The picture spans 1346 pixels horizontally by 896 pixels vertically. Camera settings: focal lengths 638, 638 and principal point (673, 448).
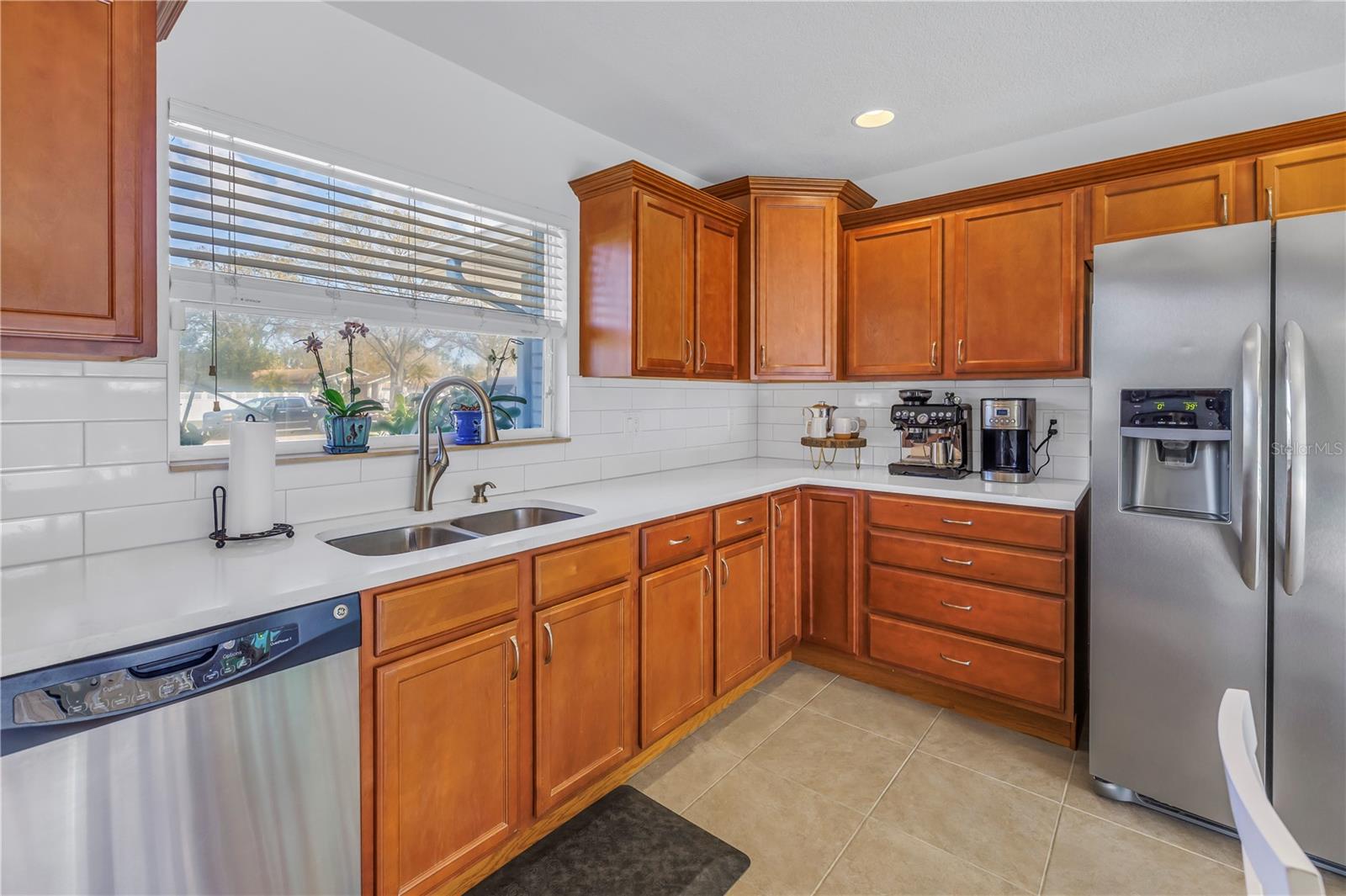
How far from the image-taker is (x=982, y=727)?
8.58 feet

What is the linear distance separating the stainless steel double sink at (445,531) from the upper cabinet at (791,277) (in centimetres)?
142

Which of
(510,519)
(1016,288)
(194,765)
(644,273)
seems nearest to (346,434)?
(510,519)

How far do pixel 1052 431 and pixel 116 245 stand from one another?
3373 mm

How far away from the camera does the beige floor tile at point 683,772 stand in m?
2.18

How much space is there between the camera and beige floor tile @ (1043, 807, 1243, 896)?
5.74 feet

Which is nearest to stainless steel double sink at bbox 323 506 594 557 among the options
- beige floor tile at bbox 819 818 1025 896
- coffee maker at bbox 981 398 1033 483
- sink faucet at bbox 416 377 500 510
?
sink faucet at bbox 416 377 500 510

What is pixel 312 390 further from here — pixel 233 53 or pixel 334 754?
pixel 334 754

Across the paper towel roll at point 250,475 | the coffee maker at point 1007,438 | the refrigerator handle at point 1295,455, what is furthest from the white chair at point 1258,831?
the coffee maker at point 1007,438

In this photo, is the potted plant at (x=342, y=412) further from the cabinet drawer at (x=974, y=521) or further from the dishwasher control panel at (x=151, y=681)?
the cabinet drawer at (x=974, y=521)

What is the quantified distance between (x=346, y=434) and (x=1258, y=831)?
2.22 m

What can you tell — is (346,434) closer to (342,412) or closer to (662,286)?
(342,412)

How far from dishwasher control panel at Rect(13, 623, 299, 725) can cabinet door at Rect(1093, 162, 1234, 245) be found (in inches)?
119

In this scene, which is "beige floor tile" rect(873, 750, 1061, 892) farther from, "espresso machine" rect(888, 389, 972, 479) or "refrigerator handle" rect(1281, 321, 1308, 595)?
"espresso machine" rect(888, 389, 972, 479)

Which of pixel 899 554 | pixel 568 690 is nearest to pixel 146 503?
pixel 568 690
